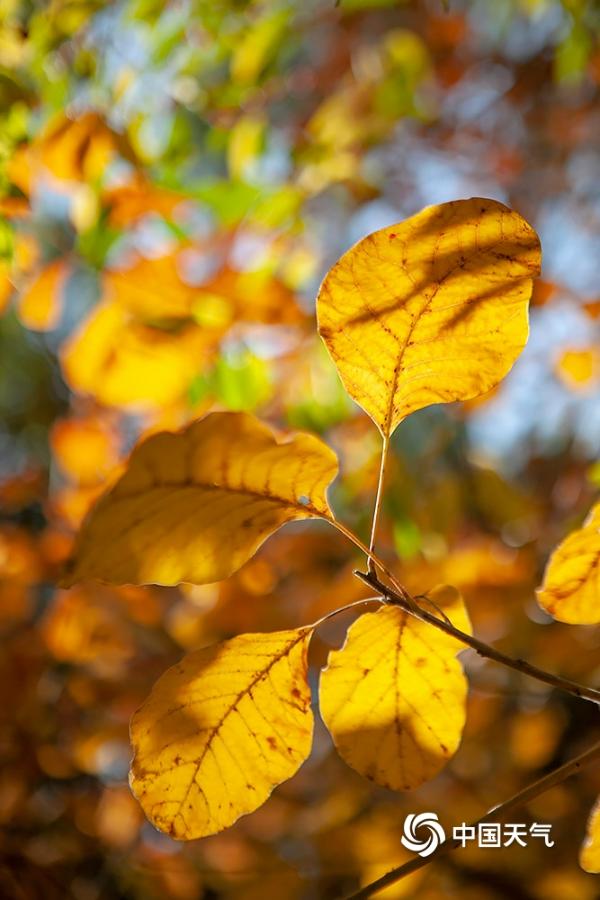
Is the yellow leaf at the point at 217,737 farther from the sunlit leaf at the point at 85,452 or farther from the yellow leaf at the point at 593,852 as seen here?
the sunlit leaf at the point at 85,452

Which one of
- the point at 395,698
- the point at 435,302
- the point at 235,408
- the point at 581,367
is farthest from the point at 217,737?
the point at 581,367

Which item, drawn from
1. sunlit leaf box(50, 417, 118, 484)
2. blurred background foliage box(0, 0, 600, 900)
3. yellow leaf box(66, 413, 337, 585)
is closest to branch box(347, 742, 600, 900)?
yellow leaf box(66, 413, 337, 585)

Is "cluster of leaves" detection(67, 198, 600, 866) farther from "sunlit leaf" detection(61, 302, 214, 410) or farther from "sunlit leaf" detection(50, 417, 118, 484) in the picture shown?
"sunlit leaf" detection(50, 417, 118, 484)

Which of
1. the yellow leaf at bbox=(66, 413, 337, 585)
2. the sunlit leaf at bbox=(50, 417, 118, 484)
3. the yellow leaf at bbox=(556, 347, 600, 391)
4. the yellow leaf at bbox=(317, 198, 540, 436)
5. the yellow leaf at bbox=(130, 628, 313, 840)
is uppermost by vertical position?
the yellow leaf at bbox=(317, 198, 540, 436)

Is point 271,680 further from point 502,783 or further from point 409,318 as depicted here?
point 502,783

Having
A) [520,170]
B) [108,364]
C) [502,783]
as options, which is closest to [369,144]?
[108,364]

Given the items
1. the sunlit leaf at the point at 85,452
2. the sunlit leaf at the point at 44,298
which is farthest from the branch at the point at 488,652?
the sunlit leaf at the point at 85,452
